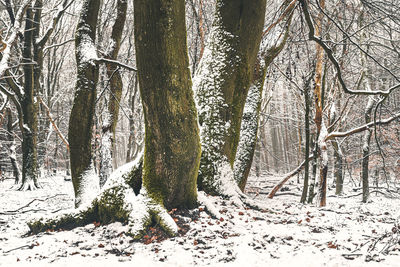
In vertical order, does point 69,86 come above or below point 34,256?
above

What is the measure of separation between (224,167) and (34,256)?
2.52m

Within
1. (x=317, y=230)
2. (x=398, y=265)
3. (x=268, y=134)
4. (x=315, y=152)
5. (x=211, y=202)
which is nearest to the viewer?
(x=398, y=265)

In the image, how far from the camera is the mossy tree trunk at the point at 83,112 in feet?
14.4

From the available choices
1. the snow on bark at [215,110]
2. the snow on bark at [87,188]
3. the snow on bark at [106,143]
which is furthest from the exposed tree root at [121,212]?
the snow on bark at [106,143]

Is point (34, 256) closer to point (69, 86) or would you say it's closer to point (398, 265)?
point (398, 265)

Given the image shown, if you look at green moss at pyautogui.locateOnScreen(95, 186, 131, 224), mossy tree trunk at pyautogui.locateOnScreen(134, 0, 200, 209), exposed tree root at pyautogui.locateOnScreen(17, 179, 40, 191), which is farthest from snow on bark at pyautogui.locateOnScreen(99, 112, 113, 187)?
exposed tree root at pyautogui.locateOnScreen(17, 179, 40, 191)

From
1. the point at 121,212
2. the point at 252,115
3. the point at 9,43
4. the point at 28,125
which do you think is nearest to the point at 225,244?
the point at 121,212

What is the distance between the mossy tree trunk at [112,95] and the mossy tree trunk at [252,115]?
306 cm

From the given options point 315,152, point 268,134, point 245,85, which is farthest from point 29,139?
point 268,134

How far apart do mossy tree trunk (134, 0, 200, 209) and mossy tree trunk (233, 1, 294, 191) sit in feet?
5.41

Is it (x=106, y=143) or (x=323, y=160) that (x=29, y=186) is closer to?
(x=106, y=143)

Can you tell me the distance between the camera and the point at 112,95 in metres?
5.96

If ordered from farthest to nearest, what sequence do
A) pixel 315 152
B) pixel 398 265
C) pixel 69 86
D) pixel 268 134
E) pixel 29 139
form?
pixel 268 134, pixel 69 86, pixel 29 139, pixel 315 152, pixel 398 265

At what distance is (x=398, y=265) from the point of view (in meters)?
1.89
